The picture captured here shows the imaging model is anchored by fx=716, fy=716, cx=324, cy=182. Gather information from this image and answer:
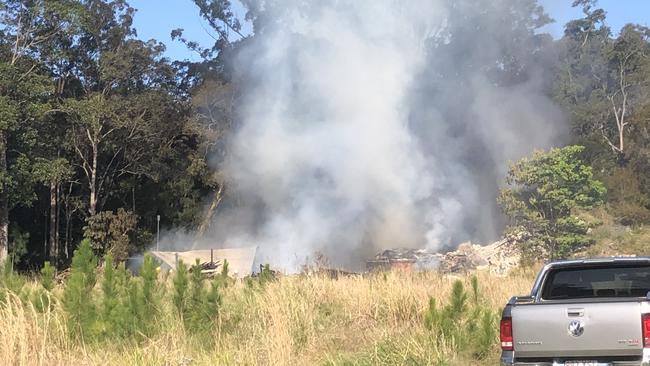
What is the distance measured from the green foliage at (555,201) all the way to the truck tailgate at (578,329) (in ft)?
91.4

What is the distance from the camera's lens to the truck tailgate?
6.04 m

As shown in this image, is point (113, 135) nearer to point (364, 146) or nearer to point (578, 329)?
point (364, 146)

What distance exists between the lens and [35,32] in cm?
3312

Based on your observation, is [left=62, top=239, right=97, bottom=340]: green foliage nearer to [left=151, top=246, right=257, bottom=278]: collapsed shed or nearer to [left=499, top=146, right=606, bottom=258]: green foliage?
[left=151, top=246, right=257, bottom=278]: collapsed shed

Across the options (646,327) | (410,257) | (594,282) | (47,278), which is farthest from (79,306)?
(410,257)

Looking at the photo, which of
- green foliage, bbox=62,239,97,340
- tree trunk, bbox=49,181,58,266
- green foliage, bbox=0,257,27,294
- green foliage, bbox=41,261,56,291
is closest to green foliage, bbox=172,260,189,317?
green foliage, bbox=62,239,97,340

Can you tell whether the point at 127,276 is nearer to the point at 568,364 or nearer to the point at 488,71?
the point at 568,364

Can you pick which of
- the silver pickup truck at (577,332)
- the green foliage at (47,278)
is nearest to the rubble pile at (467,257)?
the green foliage at (47,278)

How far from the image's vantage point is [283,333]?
27.8 ft

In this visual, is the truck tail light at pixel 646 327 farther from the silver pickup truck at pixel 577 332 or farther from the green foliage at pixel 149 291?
the green foliage at pixel 149 291

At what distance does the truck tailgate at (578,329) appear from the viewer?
604cm

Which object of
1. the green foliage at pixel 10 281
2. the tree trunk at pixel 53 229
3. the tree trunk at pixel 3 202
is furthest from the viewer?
the tree trunk at pixel 53 229

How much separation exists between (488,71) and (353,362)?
4207 centimetres

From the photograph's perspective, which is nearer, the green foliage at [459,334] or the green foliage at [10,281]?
the green foliage at [459,334]
